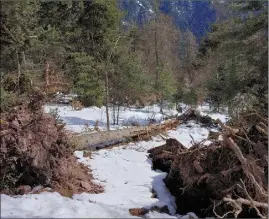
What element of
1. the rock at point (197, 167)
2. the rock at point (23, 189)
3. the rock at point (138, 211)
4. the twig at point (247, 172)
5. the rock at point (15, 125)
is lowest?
the rock at point (138, 211)

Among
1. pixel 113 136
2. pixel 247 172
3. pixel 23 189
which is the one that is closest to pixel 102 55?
pixel 113 136

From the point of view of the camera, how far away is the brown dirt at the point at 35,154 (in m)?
6.48

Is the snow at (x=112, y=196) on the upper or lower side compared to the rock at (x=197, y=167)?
lower

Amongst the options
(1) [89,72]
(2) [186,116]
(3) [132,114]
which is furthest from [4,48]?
(3) [132,114]

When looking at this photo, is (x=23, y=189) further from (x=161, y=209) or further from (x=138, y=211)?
(x=161, y=209)

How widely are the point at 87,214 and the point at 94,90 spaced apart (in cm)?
1318

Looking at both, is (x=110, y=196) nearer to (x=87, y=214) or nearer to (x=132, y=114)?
(x=87, y=214)

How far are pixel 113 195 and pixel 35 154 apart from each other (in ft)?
5.45

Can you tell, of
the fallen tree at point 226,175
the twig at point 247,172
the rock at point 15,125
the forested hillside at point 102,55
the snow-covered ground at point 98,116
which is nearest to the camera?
the twig at point 247,172

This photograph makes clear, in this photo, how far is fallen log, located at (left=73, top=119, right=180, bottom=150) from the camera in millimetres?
11045

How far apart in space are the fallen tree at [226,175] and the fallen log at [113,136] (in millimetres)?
3683

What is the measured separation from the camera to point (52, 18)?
1914 centimetres

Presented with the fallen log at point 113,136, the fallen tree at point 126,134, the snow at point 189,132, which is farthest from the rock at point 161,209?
the snow at point 189,132

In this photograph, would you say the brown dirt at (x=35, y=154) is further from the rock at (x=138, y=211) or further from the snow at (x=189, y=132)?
the snow at (x=189, y=132)
